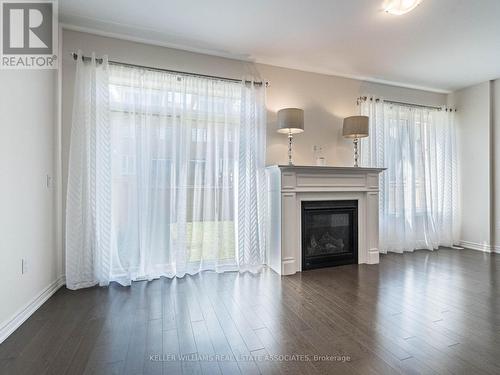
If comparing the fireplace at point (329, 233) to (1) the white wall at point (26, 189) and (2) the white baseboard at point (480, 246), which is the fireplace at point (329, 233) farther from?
(1) the white wall at point (26, 189)

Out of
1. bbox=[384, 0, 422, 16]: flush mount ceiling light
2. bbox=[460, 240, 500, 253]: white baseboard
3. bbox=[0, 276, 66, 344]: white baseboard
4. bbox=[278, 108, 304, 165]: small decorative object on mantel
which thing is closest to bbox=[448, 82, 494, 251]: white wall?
bbox=[460, 240, 500, 253]: white baseboard

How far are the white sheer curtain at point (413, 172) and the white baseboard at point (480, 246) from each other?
151mm

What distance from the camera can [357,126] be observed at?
3.45 meters

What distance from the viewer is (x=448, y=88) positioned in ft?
14.3

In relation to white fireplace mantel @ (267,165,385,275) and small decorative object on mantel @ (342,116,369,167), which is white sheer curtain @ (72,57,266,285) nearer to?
white fireplace mantel @ (267,165,385,275)

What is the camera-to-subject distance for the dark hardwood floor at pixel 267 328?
1484 millimetres

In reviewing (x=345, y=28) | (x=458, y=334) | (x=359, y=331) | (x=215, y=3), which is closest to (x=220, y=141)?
(x=215, y=3)

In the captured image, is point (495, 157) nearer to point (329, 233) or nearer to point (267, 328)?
point (329, 233)

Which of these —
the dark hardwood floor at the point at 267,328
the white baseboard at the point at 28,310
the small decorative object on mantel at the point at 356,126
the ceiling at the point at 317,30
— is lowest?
the dark hardwood floor at the point at 267,328

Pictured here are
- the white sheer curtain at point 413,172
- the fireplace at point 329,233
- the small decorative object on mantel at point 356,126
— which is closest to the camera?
the fireplace at point 329,233

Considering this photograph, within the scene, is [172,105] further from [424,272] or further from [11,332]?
[424,272]

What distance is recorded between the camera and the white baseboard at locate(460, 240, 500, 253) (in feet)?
13.2

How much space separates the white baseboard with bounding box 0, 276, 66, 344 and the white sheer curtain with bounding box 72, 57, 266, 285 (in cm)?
43

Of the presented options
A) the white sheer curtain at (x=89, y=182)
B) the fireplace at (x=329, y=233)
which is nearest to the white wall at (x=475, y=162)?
the fireplace at (x=329, y=233)
